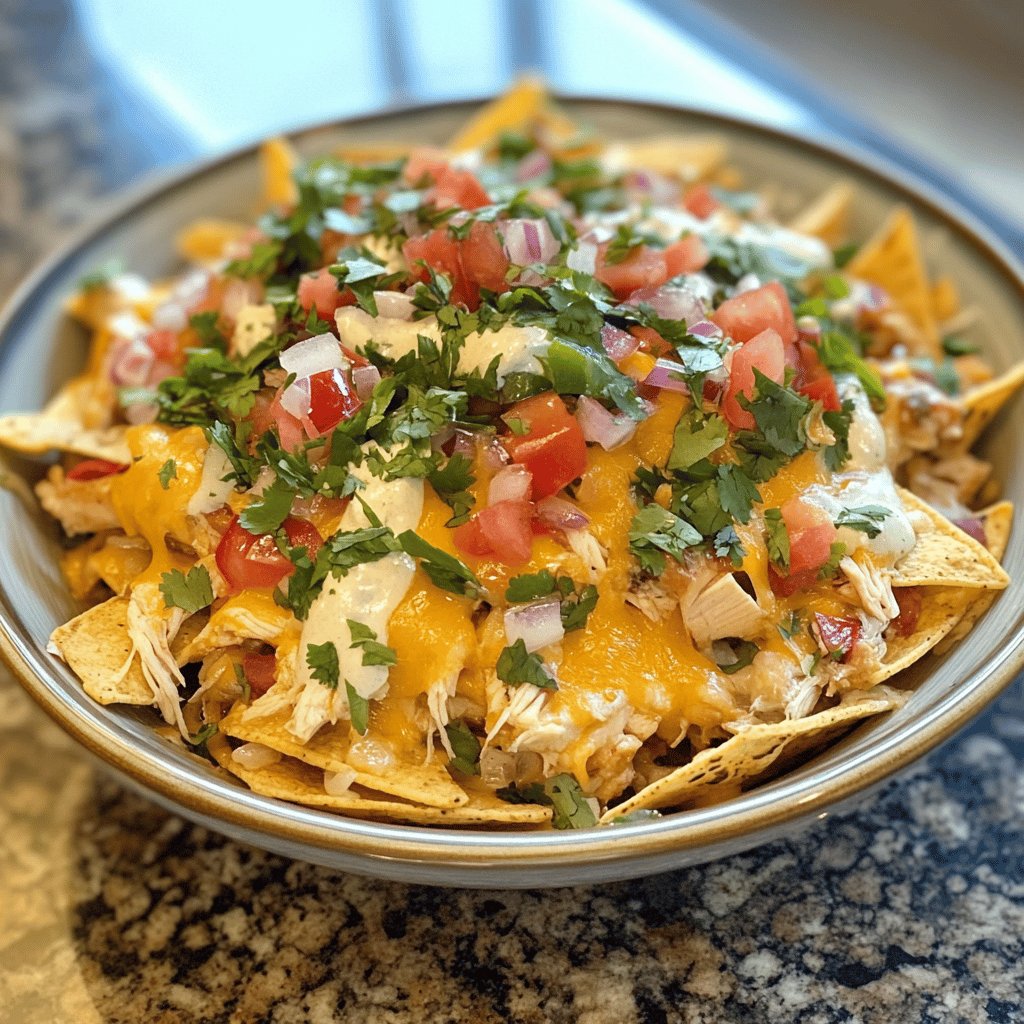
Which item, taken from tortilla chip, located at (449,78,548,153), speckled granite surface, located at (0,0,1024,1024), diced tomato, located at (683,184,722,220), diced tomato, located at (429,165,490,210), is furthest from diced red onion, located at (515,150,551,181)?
speckled granite surface, located at (0,0,1024,1024)

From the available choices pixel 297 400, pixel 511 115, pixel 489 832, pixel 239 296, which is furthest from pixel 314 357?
pixel 511 115

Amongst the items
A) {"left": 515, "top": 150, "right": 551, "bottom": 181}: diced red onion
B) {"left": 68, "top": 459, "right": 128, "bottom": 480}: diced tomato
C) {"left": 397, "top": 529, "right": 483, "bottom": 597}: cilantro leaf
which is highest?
{"left": 515, "top": 150, "right": 551, "bottom": 181}: diced red onion

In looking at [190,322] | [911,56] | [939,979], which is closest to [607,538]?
[939,979]

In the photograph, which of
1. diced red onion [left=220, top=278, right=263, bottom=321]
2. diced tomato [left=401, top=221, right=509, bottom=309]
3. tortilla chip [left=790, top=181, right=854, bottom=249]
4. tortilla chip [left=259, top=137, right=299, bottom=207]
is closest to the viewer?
diced tomato [left=401, top=221, right=509, bottom=309]

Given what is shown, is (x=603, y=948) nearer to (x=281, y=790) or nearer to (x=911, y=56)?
(x=281, y=790)

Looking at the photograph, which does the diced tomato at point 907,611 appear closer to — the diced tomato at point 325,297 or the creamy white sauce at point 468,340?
the creamy white sauce at point 468,340

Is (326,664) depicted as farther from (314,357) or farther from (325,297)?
(325,297)

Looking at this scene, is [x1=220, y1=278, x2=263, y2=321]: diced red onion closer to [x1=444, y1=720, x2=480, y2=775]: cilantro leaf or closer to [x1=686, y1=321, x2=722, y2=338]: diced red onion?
[x1=686, y1=321, x2=722, y2=338]: diced red onion

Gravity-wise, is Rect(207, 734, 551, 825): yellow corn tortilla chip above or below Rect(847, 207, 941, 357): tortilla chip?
below
